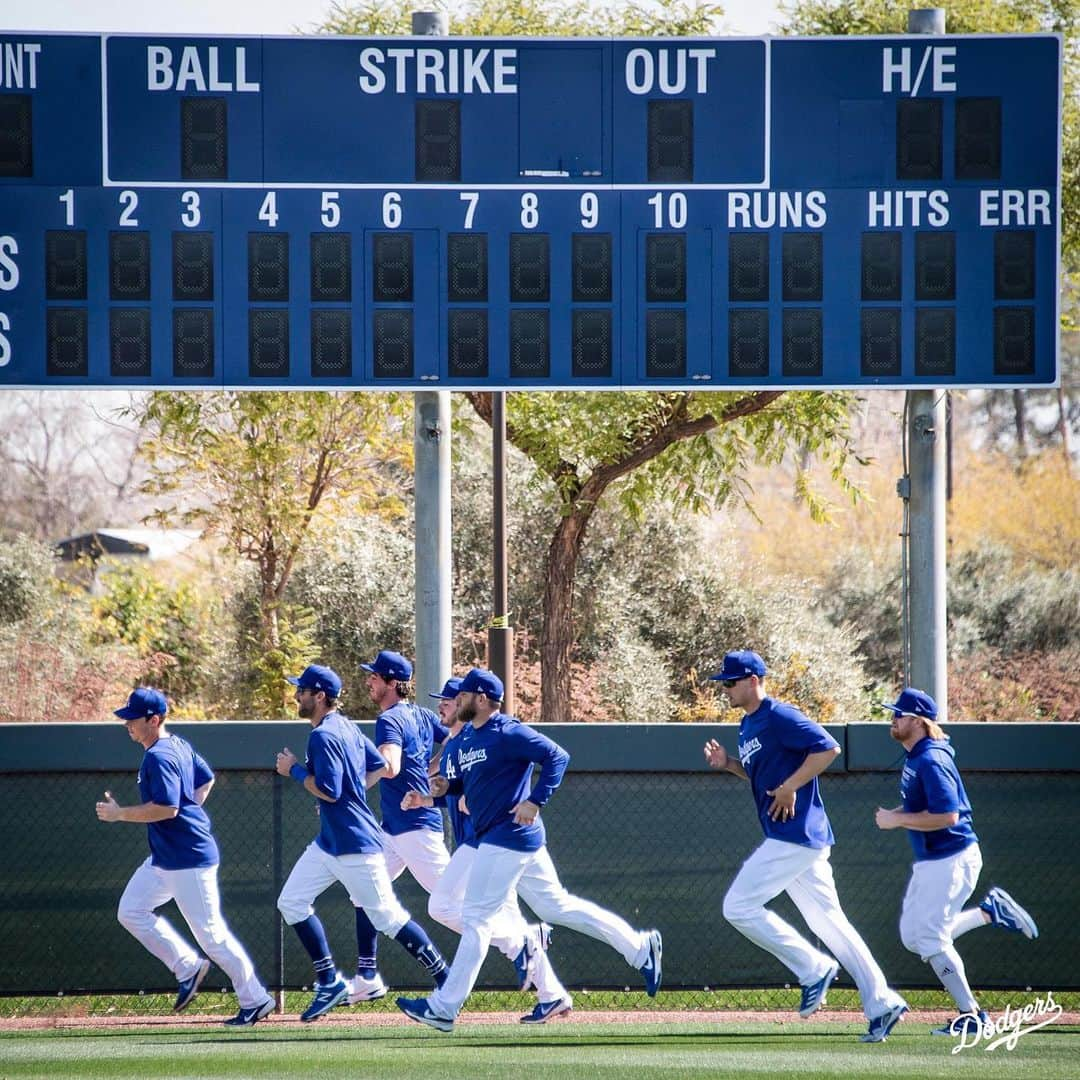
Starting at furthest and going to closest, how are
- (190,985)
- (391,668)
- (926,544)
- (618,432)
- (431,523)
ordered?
(618,432) → (926,544) → (431,523) → (391,668) → (190,985)

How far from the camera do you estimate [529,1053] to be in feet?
27.8

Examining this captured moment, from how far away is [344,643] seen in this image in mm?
24875

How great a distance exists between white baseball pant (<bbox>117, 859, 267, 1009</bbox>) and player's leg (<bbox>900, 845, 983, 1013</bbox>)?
3.44m

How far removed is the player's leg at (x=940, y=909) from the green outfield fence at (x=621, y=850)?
5.02 ft

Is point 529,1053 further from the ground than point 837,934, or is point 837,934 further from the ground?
point 837,934

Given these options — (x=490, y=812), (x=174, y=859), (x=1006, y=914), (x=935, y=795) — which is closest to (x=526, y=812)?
(x=490, y=812)

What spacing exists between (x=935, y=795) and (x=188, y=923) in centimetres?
392

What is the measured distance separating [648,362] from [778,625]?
1331cm

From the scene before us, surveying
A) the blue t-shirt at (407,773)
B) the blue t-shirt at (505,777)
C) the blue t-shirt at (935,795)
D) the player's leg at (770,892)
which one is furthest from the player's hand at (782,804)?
the blue t-shirt at (407,773)

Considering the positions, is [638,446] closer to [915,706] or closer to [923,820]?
[915,706]

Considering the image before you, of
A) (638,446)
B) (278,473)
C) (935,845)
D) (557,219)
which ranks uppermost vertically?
(557,219)

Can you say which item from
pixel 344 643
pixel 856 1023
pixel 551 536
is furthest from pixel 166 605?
pixel 856 1023

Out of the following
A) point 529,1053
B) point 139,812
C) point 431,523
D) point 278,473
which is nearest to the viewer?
point 529,1053

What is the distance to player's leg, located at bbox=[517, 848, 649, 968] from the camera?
912cm
